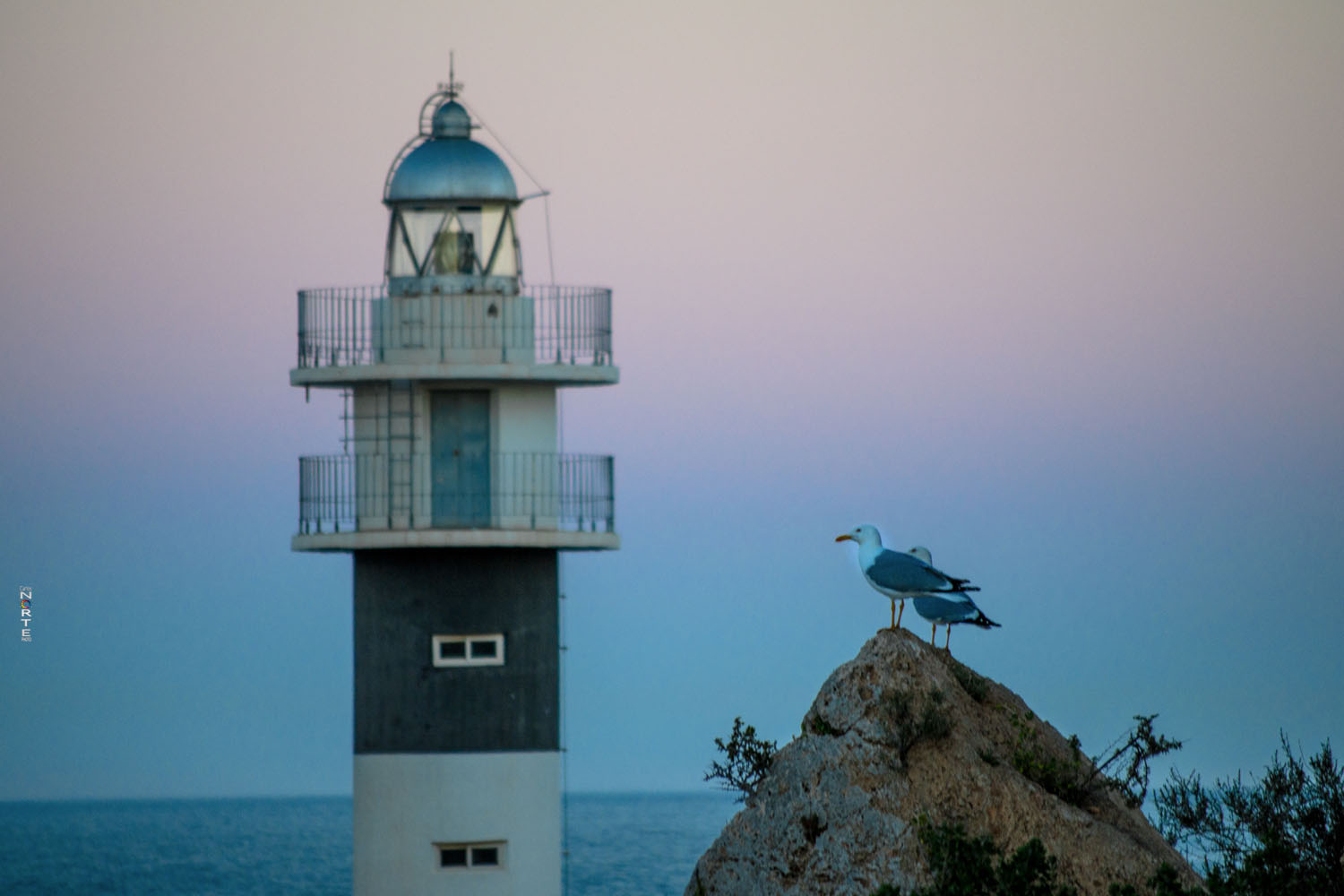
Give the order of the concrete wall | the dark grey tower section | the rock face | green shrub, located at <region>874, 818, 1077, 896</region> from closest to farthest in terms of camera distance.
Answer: green shrub, located at <region>874, 818, 1077, 896</region>
the rock face
the concrete wall
the dark grey tower section

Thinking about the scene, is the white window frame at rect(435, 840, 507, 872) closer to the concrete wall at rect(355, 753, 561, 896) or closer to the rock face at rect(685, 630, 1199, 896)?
the concrete wall at rect(355, 753, 561, 896)

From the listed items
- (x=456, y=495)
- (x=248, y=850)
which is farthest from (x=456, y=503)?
(x=248, y=850)

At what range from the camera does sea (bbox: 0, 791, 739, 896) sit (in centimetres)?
7281

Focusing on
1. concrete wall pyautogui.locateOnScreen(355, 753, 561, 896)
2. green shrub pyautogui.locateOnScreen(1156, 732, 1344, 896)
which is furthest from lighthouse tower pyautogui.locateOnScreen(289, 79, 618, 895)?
green shrub pyautogui.locateOnScreen(1156, 732, 1344, 896)

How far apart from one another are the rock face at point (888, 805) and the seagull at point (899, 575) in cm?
39

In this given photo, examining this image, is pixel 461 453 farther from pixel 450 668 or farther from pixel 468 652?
pixel 450 668

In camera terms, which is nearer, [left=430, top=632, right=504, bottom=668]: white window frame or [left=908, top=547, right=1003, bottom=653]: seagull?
[left=908, top=547, right=1003, bottom=653]: seagull

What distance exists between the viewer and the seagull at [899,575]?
57.8ft

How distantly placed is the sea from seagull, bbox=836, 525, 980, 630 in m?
34.6

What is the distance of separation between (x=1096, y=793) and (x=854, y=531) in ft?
Answer: 8.63

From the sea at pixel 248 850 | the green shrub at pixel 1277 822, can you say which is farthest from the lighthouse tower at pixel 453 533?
the sea at pixel 248 850

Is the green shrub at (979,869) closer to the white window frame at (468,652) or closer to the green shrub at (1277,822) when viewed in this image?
the green shrub at (1277,822)

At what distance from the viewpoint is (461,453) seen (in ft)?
87.1

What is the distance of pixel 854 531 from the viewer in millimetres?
18203
